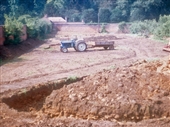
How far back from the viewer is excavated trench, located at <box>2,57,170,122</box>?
789 cm

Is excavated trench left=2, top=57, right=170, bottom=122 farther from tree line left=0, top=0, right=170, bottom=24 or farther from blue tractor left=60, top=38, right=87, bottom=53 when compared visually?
tree line left=0, top=0, right=170, bottom=24

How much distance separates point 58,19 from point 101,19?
11188 millimetres

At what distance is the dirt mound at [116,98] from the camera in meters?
7.88

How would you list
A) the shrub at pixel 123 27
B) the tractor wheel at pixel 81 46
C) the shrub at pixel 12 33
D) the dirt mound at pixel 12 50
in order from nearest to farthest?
the dirt mound at pixel 12 50, the shrub at pixel 12 33, the tractor wheel at pixel 81 46, the shrub at pixel 123 27

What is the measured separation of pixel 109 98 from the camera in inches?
329

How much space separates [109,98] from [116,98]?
0.73 ft

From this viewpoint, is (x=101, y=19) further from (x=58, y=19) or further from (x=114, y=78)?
(x=114, y=78)

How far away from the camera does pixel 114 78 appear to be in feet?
30.8

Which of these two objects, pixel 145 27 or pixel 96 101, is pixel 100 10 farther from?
pixel 96 101

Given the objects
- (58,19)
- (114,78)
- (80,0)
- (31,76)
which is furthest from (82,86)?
(80,0)

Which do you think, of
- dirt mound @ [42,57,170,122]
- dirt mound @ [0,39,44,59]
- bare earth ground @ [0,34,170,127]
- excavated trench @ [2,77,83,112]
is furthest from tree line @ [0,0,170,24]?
dirt mound @ [42,57,170,122]

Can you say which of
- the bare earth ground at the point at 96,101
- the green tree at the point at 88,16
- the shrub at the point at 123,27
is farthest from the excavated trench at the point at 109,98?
the green tree at the point at 88,16

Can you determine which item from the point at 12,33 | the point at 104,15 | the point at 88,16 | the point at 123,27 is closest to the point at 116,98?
the point at 12,33

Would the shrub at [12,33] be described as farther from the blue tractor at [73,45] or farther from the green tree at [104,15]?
the green tree at [104,15]
